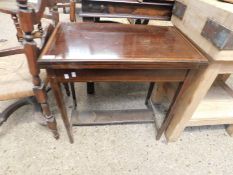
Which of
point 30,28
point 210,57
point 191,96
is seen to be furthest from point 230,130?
point 30,28

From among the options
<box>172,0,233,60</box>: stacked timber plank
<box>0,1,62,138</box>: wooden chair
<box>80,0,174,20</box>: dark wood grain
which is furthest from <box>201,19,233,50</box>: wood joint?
<box>0,1,62,138</box>: wooden chair

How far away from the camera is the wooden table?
28.2 inches

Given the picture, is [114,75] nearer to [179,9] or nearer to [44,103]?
[44,103]

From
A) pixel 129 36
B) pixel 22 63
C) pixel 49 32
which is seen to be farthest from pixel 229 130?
pixel 22 63

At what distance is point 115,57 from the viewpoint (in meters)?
0.73

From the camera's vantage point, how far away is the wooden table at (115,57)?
0.72 meters

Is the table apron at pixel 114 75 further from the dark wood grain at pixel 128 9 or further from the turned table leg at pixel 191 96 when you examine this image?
the dark wood grain at pixel 128 9

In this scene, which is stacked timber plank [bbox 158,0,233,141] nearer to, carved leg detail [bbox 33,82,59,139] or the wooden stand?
the wooden stand

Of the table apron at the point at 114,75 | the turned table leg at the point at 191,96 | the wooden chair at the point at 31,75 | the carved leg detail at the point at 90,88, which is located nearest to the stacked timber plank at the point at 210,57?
the turned table leg at the point at 191,96

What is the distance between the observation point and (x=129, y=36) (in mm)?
927

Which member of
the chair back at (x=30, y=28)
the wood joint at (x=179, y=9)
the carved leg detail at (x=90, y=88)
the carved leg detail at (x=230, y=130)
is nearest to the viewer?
the chair back at (x=30, y=28)

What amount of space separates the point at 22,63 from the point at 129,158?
34.5 inches

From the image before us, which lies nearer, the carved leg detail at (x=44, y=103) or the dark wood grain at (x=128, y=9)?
the carved leg detail at (x=44, y=103)

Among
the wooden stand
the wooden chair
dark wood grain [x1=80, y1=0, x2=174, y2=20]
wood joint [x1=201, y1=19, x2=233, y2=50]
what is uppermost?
wood joint [x1=201, y1=19, x2=233, y2=50]
